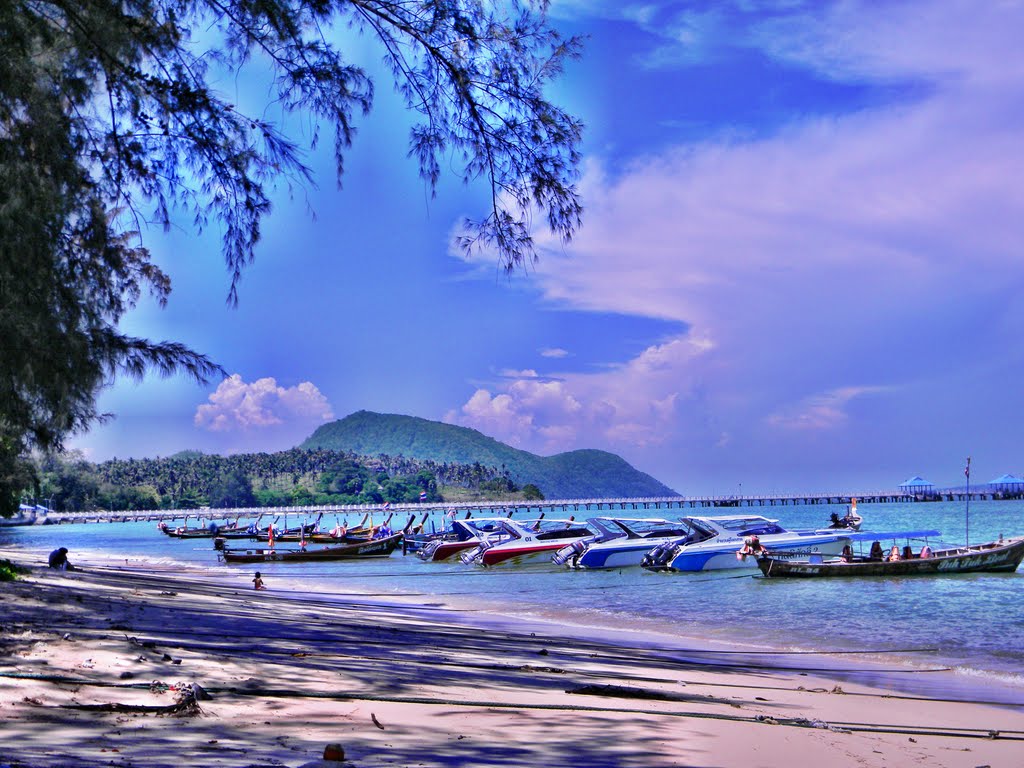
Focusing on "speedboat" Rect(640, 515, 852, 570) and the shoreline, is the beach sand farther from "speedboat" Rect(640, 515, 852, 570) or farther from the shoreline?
"speedboat" Rect(640, 515, 852, 570)

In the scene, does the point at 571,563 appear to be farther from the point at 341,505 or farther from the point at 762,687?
the point at 341,505

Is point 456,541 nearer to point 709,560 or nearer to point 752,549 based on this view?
point 709,560

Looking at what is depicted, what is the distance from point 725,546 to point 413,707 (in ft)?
89.5

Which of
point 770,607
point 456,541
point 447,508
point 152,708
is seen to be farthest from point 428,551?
point 447,508

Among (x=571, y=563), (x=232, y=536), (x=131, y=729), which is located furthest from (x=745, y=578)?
(x=232, y=536)

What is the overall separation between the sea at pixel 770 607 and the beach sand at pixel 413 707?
331 cm

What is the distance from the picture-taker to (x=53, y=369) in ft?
30.6

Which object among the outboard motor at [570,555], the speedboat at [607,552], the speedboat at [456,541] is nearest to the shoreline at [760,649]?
the speedboat at [607,552]

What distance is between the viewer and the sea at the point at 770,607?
15205 millimetres

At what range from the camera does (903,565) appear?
28.1 metres

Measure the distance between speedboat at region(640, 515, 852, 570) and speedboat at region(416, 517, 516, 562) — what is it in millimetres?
→ 11523

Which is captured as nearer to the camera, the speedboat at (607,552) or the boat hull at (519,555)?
the speedboat at (607,552)

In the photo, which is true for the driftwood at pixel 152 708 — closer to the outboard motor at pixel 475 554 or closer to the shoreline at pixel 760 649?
Answer: the shoreline at pixel 760 649

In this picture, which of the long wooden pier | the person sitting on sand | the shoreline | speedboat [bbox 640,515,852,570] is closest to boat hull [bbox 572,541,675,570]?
speedboat [bbox 640,515,852,570]
